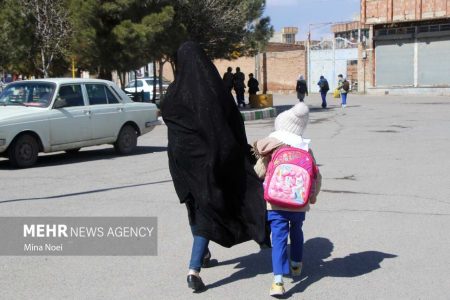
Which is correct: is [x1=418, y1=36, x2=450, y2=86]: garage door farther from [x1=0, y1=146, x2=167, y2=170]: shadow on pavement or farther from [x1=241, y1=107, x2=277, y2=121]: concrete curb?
[x1=0, y1=146, x2=167, y2=170]: shadow on pavement

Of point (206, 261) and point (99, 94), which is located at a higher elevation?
point (99, 94)

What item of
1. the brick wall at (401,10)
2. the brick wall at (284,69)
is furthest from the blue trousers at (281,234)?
the brick wall at (284,69)

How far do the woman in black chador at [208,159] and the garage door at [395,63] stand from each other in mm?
38896

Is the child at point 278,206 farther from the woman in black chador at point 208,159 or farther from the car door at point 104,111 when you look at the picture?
the car door at point 104,111

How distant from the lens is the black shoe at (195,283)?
489 cm

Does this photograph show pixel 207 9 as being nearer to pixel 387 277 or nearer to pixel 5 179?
pixel 5 179

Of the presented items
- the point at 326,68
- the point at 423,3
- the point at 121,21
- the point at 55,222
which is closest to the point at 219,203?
the point at 55,222

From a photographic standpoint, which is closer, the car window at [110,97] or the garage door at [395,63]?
the car window at [110,97]

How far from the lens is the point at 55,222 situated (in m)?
7.07

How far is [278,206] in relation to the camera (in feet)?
15.9

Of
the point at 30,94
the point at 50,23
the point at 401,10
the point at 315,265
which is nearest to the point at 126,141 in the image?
the point at 30,94

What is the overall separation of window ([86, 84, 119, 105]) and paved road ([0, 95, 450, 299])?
1.19 metres

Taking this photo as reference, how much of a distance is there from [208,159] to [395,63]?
39.8 m

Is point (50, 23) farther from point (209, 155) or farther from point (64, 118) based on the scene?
point (209, 155)
